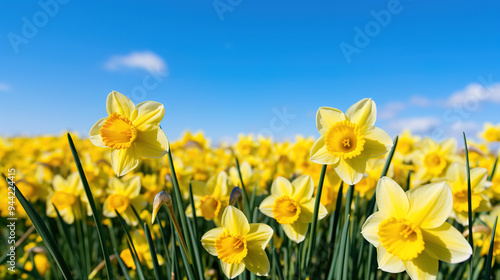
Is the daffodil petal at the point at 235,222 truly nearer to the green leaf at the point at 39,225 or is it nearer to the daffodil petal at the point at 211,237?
the daffodil petal at the point at 211,237

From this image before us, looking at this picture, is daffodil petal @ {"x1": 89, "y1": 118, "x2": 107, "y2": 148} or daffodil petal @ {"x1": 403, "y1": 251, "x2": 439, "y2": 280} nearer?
daffodil petal @ {"x1": 403, "y1": 251, "x2": 439, "y2": 280}

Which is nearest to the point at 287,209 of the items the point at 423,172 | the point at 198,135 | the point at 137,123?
the point at 137,123

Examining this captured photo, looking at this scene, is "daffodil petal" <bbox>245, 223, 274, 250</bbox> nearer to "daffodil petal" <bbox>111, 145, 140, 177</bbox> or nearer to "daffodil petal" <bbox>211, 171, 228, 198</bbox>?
"daffodil petal" <bbox>211, 171, 228, 198</bbox>

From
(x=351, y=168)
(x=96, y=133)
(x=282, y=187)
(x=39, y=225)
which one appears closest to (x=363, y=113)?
(x=351, y=168)

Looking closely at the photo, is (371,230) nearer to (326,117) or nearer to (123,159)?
(326,117)

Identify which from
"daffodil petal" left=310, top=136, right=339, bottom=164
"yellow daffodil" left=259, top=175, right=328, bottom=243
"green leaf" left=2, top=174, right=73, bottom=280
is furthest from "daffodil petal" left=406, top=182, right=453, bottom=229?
"green leaf" left=2, top=174, right=73, bottom=280

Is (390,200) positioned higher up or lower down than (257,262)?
higher up

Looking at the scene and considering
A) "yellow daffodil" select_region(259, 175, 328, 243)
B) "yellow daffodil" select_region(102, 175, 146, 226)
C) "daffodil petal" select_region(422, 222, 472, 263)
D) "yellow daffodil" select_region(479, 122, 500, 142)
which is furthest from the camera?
"yellow daffodil" select_region(479, 122, 500, 142)
